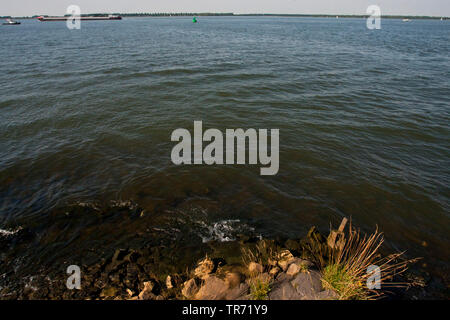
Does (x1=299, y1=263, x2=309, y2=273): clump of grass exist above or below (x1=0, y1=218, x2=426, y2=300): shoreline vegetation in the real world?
above

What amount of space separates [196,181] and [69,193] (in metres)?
5.74

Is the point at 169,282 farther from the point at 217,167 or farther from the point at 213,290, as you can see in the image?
the point at 217,167

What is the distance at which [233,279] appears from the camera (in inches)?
259

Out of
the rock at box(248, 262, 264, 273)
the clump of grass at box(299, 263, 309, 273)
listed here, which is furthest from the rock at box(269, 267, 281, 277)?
the clump of grass at box(299, 263, 309, 273)

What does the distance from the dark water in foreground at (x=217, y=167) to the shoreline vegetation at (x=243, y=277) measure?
34.0 inches

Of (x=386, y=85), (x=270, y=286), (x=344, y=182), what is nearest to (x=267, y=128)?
(x=344, y=182)

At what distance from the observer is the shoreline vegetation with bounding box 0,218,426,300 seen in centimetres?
595

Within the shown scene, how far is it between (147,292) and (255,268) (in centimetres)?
312

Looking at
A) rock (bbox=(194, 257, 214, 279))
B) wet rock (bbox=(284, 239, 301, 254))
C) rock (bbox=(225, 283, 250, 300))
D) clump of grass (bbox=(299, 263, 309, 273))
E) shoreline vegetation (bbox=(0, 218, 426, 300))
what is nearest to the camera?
shoreline vegetation (bbox=(0, 218, 426, 300))

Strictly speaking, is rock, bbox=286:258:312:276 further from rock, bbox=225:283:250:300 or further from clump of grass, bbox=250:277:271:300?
rock, bbox=225:283:250:300

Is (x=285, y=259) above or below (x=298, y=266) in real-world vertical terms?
below

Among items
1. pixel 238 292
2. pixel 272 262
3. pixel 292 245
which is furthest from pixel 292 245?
pixel 238 292
